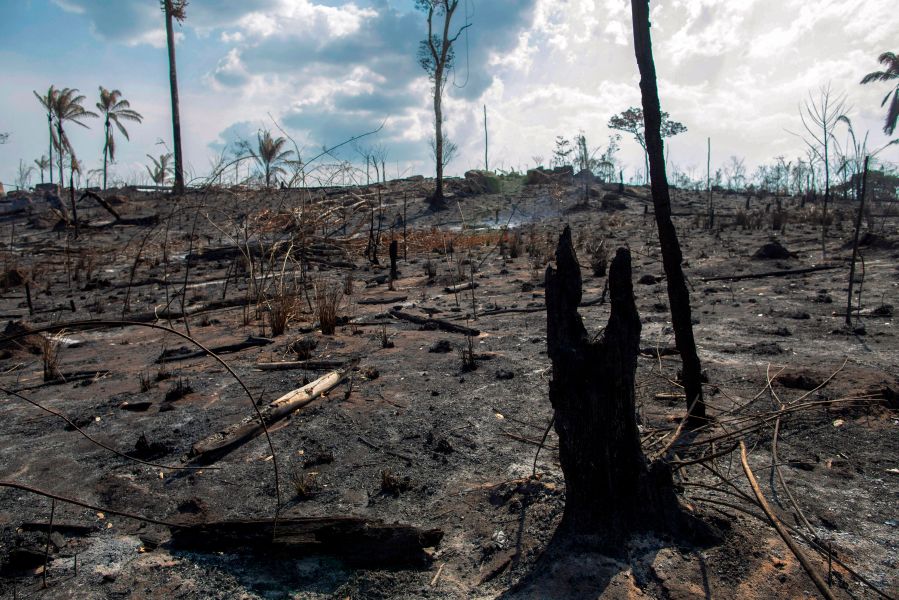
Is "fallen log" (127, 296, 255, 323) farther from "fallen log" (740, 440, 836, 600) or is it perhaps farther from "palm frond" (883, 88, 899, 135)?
"palm frond" (883, 88, 899, 135)

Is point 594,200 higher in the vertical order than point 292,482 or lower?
higher

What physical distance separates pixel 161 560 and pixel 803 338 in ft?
17.3

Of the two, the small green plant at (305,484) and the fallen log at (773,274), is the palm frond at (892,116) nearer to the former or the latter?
the fallen log at (773,274)

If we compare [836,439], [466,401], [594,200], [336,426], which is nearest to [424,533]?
[336,426]

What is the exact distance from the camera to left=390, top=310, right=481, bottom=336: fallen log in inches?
248

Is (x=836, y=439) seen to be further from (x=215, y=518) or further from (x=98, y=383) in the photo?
(x=98, y=383)

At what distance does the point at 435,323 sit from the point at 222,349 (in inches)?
83.4

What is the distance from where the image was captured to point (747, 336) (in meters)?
5.75

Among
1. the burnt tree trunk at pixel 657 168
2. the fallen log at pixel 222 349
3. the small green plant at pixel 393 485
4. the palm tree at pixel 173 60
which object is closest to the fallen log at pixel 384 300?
the fallen log at pixel 222 349

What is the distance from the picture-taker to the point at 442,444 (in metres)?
3.67

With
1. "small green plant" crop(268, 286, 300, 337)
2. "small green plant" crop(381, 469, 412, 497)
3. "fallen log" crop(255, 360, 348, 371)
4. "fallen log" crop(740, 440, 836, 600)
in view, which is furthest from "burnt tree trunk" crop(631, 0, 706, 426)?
"small green plant" crop(268, 286, 300, 337)

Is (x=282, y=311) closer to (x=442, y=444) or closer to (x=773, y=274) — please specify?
(x=442, y=444)

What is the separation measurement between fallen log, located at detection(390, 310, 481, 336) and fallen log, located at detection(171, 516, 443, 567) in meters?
3.46

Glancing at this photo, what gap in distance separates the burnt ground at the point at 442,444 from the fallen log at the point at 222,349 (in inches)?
6.5
